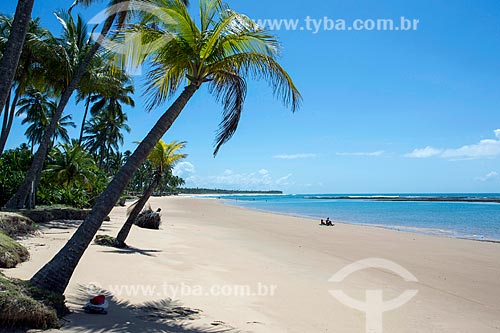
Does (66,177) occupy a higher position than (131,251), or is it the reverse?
(66,177)

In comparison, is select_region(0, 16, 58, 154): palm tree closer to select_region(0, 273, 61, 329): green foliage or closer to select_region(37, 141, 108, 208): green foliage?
select_region(37, 141, 108, 208): green foliage

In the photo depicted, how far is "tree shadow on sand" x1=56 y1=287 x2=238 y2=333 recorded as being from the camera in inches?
159

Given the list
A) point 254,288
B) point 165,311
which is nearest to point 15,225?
point 165,311

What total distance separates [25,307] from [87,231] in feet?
3.76

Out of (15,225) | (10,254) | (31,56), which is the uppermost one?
(31,56)

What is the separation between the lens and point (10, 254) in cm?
618

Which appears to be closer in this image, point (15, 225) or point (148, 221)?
point (15, 225)

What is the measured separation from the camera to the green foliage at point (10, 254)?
5.96 m

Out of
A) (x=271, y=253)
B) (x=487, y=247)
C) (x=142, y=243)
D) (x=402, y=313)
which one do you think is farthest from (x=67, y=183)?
(x=487, y=247)

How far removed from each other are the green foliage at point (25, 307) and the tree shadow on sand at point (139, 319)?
0.22 meters

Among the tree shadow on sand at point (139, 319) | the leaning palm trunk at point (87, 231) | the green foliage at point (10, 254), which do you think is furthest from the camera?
the green foliage at point (10, 254)

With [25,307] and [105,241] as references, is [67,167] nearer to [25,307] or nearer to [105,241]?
[105,241]

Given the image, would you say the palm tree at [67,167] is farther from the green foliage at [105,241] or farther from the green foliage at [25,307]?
the green foliage at [25,307]

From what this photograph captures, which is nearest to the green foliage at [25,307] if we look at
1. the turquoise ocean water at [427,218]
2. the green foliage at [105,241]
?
the green foliage at [105,241]
